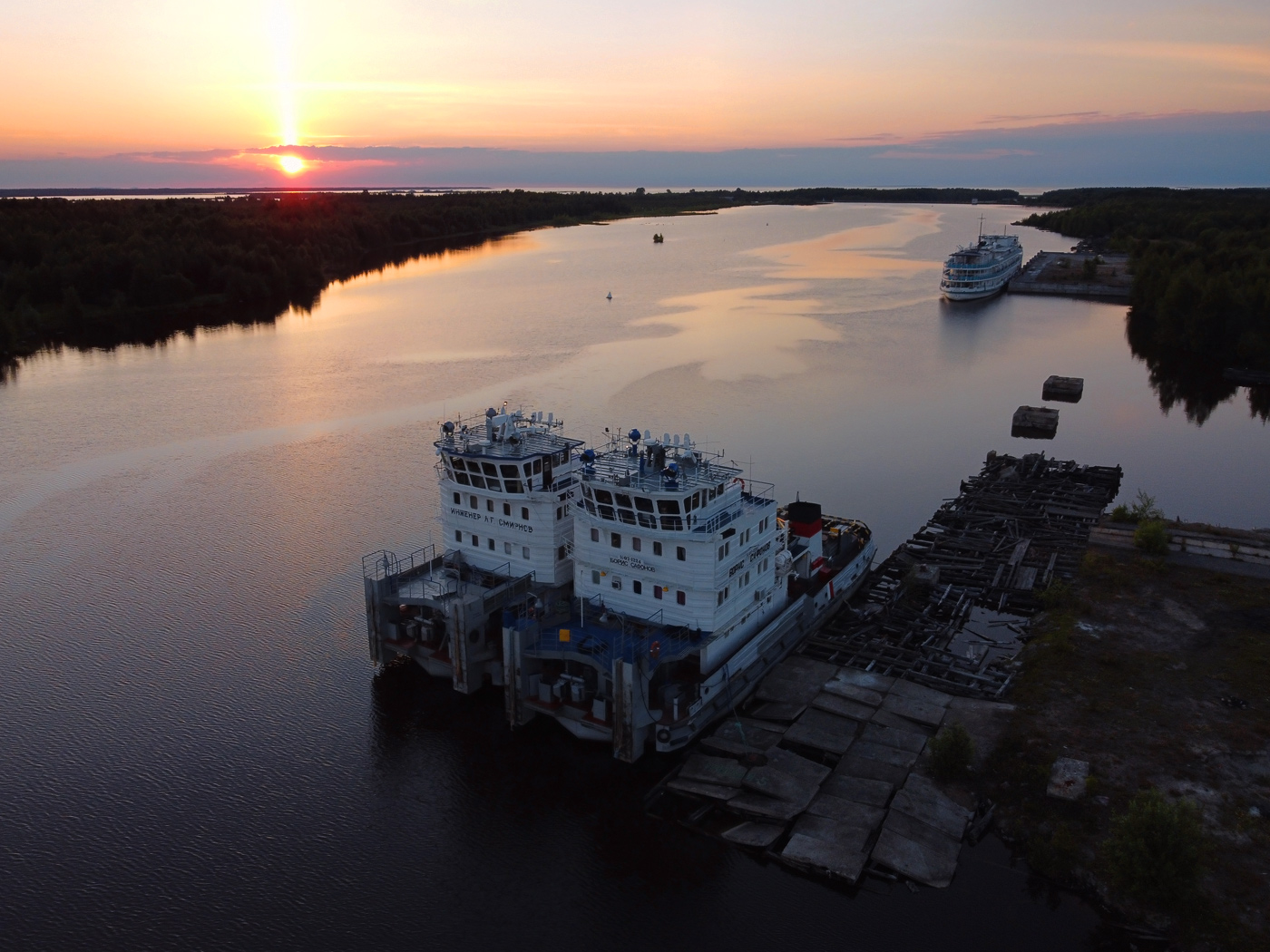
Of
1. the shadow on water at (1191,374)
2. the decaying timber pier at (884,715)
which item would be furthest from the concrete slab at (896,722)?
the shadow on water at (1191,374)

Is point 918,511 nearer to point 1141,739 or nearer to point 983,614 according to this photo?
point 983,614

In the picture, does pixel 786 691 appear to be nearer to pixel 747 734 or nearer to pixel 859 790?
pixel 747 734

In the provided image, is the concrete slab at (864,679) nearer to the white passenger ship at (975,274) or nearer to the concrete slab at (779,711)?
the concrete slab at (779,711)

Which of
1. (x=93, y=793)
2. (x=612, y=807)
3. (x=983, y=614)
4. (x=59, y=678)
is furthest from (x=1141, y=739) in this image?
(x=59, y=678)

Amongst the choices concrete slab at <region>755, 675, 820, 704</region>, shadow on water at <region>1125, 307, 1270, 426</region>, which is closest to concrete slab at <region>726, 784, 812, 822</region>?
concrete slab at <region>755, 675, 820, 704</region>

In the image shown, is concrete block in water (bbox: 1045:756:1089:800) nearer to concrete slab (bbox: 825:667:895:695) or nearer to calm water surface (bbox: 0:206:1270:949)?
calm water surface (bbox: 0:206:1270:949)
